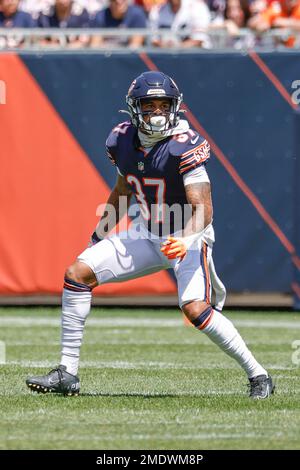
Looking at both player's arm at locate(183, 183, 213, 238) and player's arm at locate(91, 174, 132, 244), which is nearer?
player's arm at locate(183, 183, 213, 238)

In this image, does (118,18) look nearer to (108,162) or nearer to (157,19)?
(157,19)

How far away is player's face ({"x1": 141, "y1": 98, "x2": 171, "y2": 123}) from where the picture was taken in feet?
18.9

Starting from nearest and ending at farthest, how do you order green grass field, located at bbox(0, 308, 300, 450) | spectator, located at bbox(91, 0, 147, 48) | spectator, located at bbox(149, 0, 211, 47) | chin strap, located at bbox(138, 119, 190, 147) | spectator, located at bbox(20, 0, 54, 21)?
green grass field, located at bbox(0, 308, 300, 450) → chin strap, located at bbox(138, 119, 190, 147) → spectator, located at bbox(91, 0, 147, 48) → spectator, located at bbox(149, 0, 211, 47) → spectator, located at bbox(20, 0, 54, 21)

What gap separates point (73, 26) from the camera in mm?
11508

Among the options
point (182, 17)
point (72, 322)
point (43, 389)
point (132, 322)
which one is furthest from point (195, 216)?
point (182, 17)

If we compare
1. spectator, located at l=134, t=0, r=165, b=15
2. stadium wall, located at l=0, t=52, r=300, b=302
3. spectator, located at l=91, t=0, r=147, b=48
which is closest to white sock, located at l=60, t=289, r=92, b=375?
stadium wall, located at l=0, t=52, r=300, b=302

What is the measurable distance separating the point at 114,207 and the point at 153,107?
590 millimetres

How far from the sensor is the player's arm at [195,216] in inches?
215

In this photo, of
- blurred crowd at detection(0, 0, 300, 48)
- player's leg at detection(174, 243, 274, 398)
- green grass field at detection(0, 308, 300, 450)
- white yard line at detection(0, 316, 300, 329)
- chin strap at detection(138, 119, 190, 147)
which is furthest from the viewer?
blurred crowd at detection(0, 0, 300, 48)

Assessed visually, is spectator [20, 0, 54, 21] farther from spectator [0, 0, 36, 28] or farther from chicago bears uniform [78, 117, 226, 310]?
chicago bears uniform [78, 117, 226, 310]

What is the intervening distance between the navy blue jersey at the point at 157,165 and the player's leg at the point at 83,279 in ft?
0.54

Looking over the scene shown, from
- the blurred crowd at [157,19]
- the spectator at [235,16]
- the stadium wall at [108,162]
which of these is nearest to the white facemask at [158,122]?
the stadium wall at [108,162]

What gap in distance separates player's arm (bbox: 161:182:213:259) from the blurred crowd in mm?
5318

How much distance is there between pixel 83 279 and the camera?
18.9 ft
